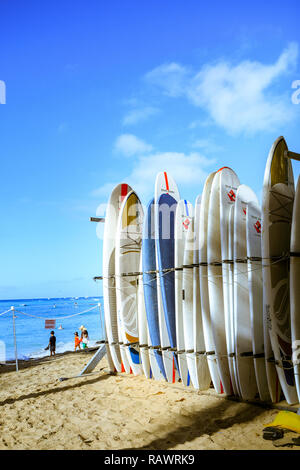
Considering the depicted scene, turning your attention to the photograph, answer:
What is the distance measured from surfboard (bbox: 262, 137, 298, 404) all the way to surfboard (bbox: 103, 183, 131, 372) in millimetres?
2986

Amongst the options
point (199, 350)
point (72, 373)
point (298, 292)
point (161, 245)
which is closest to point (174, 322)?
point (199, 350)

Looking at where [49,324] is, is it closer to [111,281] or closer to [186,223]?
[111,281]

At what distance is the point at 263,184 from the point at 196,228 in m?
1.11

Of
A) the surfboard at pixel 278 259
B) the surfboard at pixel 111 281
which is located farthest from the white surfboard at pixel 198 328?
the surfboard at pixel 111 281

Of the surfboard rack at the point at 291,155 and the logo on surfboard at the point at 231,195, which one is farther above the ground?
the surfboard rack at the point at 291,155

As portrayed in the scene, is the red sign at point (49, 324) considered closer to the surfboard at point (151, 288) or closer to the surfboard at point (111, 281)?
the surfboard at point (111, 281)

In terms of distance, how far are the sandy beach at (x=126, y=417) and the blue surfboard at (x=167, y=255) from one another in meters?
0.86

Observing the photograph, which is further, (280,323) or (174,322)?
(174,322)

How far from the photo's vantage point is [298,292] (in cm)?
396

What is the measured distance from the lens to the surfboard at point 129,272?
6.28m

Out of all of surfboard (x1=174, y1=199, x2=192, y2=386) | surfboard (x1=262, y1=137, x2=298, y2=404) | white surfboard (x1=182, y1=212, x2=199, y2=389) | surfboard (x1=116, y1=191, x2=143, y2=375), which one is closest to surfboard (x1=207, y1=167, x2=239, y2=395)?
white surfboard (x1=182, y1=212, x2=199, y2=389)

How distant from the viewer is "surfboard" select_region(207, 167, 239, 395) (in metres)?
4.66

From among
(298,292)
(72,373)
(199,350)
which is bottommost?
(72,373)
